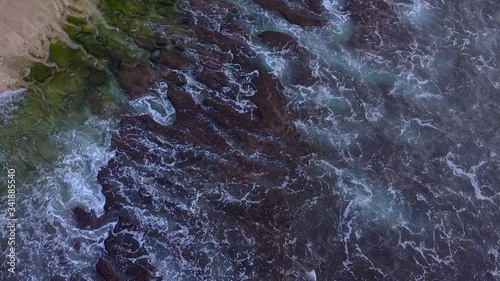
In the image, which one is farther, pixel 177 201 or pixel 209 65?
pixel 209 65

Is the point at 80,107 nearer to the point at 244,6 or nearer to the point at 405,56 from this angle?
the point at 244,6

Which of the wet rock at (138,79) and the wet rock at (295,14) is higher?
the wet rock at (295,14)

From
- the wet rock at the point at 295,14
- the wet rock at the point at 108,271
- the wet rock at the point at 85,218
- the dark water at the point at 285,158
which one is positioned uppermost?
the wet rock at the point at 295,14

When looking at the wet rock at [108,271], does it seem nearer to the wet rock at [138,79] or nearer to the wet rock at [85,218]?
the wet rock at [85,218]

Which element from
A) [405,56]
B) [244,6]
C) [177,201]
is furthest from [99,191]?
[405,56]

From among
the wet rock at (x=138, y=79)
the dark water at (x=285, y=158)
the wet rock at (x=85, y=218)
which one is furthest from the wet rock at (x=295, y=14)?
the wet rock at (x=85, y=218)

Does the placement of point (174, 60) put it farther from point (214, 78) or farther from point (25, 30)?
point (25, 30)
